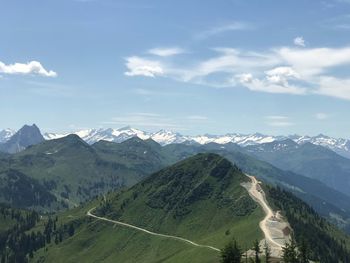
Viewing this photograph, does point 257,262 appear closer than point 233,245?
No

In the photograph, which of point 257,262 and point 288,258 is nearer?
point 288,258
